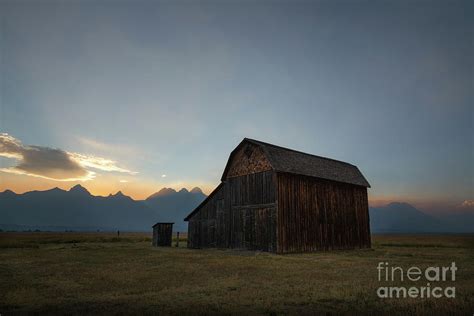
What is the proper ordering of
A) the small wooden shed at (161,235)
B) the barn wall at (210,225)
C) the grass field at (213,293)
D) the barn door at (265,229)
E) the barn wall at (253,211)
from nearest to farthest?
the grass field at (213,293) < the barn door at (265,229) < the barn wall at (253,211) < the barn wall at (210,225) < the small wooden shed at (161,235)

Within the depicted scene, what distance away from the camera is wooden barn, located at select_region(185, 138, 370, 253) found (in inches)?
1049

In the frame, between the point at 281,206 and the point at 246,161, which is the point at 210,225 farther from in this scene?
the point at 281,206

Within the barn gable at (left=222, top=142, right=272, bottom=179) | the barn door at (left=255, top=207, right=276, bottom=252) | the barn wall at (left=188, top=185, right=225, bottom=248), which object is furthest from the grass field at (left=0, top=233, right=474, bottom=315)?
the barn wall at (left=188, top=185, right=225, bottom=248)

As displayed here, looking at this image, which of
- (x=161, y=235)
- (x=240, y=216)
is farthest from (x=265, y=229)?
→ (x=161, y=235)

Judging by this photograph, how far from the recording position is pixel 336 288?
10.6m

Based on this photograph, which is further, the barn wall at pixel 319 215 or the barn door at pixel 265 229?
the barn wall at pixel 319 215

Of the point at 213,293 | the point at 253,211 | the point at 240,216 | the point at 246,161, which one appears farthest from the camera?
the point at 246,161

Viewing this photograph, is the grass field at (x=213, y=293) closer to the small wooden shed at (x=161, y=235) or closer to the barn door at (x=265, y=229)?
the barn door at (x=265, y=229)

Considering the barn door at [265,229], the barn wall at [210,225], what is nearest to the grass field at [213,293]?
the barn door at [265,229]

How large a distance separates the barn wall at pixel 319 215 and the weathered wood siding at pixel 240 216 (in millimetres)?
1063

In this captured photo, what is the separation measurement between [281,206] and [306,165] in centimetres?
600

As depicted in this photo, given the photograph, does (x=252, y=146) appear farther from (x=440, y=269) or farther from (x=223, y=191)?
(x=440, y=269)

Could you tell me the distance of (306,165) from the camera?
30.4 meters

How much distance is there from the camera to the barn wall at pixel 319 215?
26562mm
